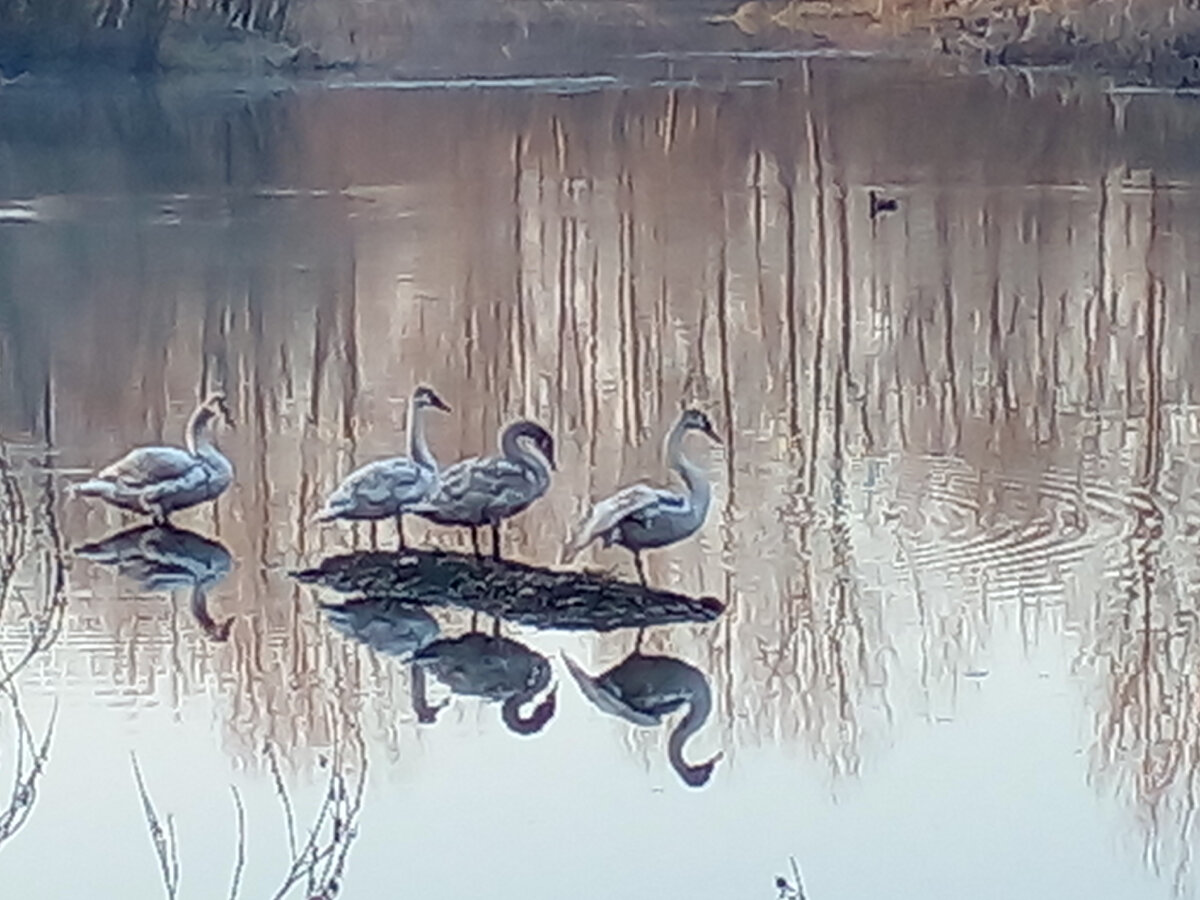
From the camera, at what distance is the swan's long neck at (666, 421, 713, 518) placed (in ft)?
11.9

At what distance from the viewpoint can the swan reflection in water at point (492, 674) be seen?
3.29 m

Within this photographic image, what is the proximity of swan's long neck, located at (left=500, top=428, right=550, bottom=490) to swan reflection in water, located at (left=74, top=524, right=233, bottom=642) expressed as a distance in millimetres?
562

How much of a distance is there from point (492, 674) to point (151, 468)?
0.94 meters

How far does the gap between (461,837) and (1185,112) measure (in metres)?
9.67

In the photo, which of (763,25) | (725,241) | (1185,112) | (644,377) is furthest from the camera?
(763,25)

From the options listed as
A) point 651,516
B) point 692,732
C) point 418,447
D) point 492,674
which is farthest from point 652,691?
point 418,447

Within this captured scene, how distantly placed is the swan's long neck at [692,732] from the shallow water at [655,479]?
0.03m

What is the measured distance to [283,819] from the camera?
292 cm

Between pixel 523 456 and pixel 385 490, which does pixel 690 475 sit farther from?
pixel 385 490

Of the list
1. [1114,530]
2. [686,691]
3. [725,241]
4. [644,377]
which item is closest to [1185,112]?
[725,241]

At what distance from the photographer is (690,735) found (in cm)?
319

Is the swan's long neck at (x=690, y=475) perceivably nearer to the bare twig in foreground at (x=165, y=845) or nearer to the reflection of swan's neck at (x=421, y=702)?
the reflection of swan's neck at (x=421, y=702)

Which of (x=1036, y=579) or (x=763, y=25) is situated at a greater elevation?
(x=763, y=25)

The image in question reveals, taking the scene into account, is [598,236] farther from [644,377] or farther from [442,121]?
[442,121]
